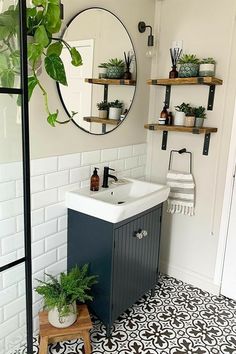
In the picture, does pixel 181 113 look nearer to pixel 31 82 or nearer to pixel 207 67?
pixel 207 67

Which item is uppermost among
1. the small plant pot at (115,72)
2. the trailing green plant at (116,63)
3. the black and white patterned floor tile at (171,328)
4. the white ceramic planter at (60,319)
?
the trailing green plant at (116,63)

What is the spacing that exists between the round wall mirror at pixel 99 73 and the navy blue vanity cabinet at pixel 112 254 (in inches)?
26.2

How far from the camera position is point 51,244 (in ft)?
6.41

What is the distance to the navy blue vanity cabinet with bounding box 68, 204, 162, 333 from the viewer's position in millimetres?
1840

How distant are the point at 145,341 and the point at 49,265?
2.56 ft

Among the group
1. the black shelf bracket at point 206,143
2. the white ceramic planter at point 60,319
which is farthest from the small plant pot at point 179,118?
the white ceramic planter at point 60,319

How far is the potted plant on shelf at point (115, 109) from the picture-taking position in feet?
7.32

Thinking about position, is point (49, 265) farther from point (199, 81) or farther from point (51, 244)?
point (199, 81)

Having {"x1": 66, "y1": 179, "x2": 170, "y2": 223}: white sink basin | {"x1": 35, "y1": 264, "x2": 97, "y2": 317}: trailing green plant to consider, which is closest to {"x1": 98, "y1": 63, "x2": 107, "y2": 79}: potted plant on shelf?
{"x1": 66, "y1": 179, "x2": 170, "y2": 223}: white sink basin

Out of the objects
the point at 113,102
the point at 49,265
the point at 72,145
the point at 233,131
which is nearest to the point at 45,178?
the point at 72,145

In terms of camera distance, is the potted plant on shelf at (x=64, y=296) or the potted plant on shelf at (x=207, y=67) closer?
the potted plant on shelf at (x=64, y=296)

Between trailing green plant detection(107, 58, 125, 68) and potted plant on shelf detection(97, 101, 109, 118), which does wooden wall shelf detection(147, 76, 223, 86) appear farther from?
potted plant on shelf detection(97, 101, 109, 118)

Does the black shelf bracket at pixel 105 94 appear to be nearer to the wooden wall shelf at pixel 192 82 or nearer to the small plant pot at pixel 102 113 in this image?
the small plant pot at pixel 102 113

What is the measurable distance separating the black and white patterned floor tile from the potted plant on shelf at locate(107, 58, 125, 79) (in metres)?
1.70
